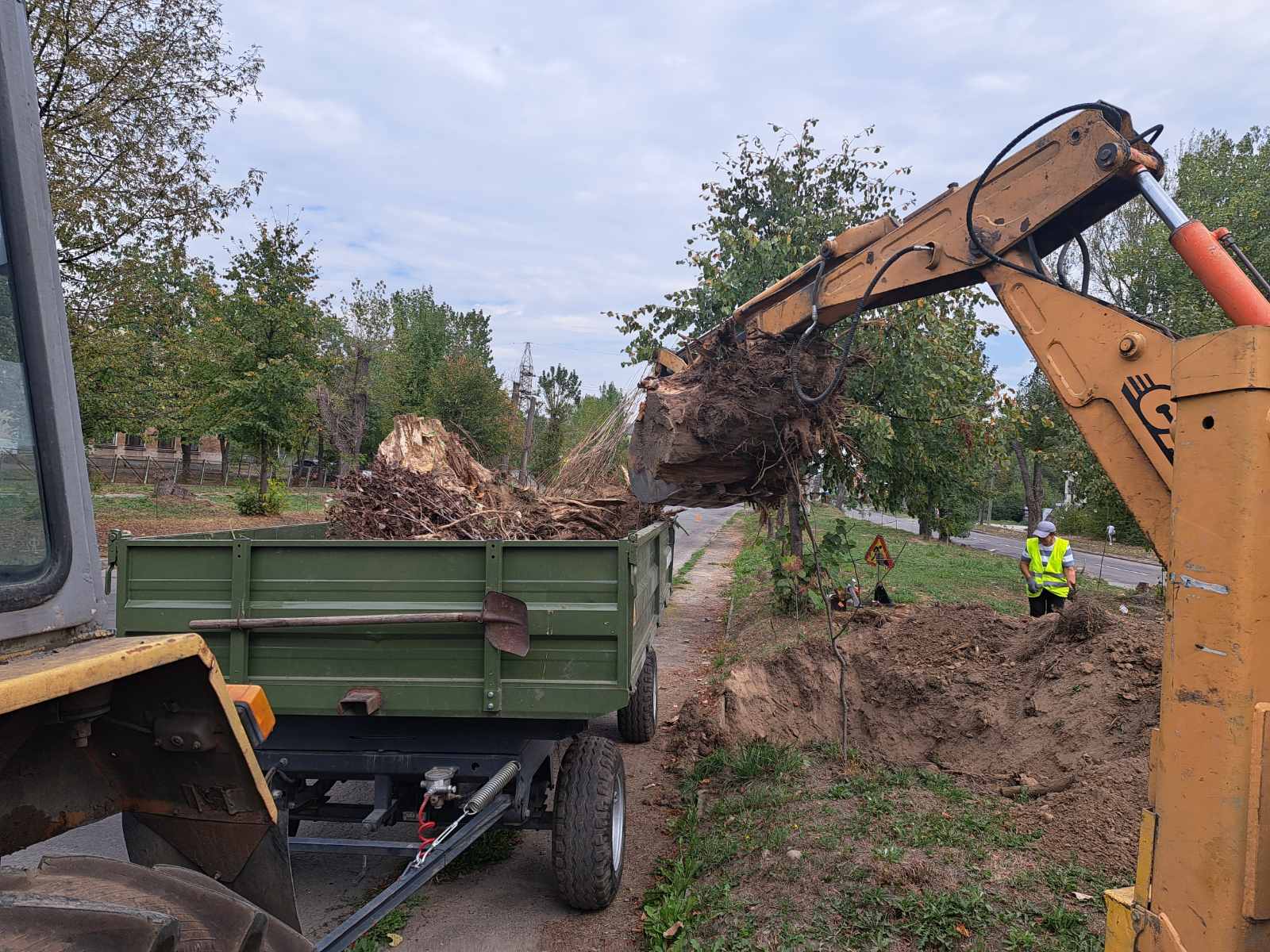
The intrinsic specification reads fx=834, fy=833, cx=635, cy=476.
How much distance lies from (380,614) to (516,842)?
1.99 meters

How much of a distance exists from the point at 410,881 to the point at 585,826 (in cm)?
112

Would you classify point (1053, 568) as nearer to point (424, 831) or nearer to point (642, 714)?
point (642, 714)

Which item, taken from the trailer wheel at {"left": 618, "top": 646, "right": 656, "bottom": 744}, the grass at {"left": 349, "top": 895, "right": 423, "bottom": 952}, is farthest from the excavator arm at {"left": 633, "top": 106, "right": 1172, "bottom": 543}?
the grass at {"left": 349, "top": 895, "right": 423, "bottom": 952}

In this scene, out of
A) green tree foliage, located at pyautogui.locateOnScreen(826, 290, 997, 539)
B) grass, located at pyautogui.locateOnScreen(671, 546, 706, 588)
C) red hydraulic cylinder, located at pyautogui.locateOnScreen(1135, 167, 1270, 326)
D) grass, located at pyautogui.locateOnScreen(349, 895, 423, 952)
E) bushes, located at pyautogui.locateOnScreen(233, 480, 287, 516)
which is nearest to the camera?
red hydraulic cylinder, located at pyautogui.locateOnScreen(1135, 167, 1270, 326)

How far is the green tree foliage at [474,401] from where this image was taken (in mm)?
24359

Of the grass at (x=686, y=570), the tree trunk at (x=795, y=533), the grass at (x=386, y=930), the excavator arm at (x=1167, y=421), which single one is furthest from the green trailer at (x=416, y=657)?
the grass at (x=686, y=570)

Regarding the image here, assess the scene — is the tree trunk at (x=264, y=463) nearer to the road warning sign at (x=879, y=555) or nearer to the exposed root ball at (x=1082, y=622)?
the road warning sign at (x=879, y=555)

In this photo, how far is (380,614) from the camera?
12.0ft

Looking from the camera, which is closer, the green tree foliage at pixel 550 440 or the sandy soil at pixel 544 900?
the sandy soil at pixel 544 900

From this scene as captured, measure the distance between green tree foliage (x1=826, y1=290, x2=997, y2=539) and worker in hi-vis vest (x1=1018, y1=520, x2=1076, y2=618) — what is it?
183 cm

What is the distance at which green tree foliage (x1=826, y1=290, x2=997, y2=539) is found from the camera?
10344 millimetres

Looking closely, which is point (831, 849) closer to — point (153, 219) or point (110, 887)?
point (110, 887)

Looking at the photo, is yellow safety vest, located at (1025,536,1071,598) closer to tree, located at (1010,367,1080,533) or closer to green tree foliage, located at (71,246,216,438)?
tree, located at (1010,367,1080,533)

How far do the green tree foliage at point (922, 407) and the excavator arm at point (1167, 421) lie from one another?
5554 mm
